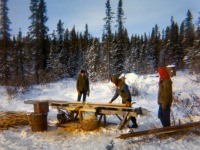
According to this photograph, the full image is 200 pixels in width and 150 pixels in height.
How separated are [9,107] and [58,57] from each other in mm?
31628

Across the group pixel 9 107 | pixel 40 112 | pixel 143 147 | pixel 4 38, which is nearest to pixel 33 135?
pixel 40 112

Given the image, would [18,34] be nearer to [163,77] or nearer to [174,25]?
[174,25]

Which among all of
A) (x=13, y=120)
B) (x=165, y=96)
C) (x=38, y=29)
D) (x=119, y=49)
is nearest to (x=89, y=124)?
(x=165, y=96)

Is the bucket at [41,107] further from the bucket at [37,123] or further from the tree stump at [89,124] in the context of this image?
the tree stump at [89,124]

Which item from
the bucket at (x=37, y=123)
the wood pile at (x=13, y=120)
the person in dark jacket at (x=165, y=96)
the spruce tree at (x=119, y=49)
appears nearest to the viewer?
the person in dark jacket at (x=165, y=96)

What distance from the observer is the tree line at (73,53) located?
34656mm

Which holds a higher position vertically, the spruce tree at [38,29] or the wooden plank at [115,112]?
the spruce tree at [38,29]

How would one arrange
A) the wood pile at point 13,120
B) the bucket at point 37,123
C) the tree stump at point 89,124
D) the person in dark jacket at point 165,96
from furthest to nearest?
the wood pile at point 13,120 < the bucket at point 37,123 < the tree stump at point 89,124 < the person in dark jacket at point 165,96

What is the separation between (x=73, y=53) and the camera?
50.4 metres

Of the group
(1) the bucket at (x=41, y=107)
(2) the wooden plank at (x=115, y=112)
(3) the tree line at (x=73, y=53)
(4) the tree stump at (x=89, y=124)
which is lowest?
Answer: (4) the tree stump at (x=89, y=124)

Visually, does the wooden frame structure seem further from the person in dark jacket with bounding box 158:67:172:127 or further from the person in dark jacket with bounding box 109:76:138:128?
the person in dark jacket with bounding box 158:67:172:127

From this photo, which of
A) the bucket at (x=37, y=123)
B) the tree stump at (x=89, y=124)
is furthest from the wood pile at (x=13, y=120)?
the tree stump at (x=89, y=124)

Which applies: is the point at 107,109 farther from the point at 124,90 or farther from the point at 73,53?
the point at 73,53

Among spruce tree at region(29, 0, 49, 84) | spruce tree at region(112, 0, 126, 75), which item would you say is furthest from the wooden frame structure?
spruce tree at region(112, 0, 126, 75)
